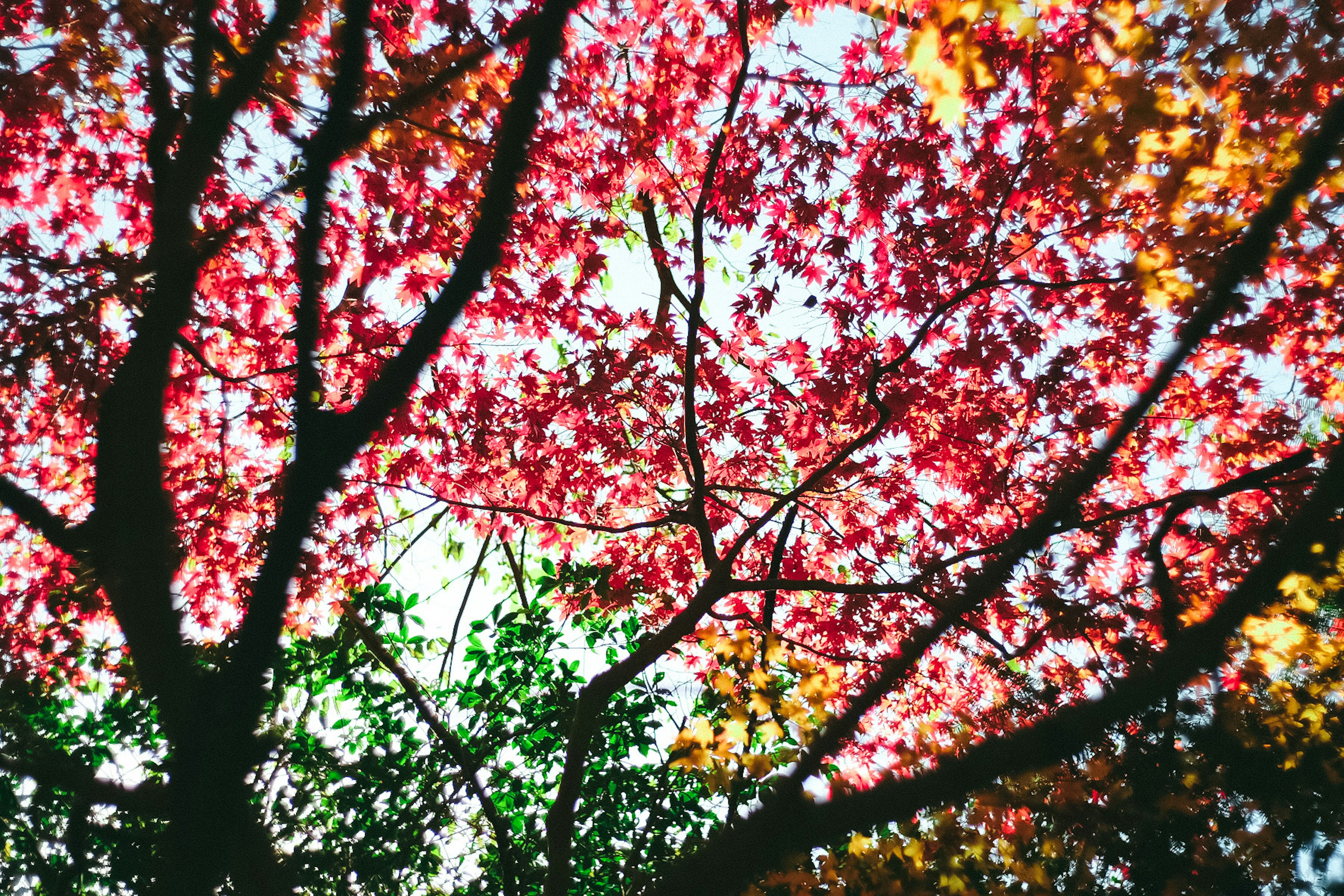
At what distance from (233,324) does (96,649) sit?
2.74 metres

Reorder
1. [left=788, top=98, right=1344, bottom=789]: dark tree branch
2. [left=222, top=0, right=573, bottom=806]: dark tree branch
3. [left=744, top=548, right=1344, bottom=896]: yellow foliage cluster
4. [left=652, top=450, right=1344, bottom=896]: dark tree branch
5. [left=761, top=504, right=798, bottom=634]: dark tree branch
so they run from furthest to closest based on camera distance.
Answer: [left=761, top=504, right=798, bottom=634]: dark tree branch
[left=744, top=548, right=1344, bottom=896]: yellow foliage cluster
[left=222, top=0, right=573, bottom=806]: dark tree branch
[left=788, top=98, right=1344, bottom=789]: dark tree branch
[left=652, top=450, right=1344, bottom=896]: dark tree branch

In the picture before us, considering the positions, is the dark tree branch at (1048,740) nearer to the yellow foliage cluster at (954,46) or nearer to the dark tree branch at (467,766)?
the yellow foliage cluster at (954,46)

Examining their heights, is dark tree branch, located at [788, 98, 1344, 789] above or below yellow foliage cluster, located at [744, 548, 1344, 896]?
above

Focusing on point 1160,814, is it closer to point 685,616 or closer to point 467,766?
point 685,616

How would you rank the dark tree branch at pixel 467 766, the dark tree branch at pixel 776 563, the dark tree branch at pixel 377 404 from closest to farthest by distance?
the dark tree branch at pixel 377 404
the dark tree branch at pixel 467 766
the dark tree branch at pixel 776 563


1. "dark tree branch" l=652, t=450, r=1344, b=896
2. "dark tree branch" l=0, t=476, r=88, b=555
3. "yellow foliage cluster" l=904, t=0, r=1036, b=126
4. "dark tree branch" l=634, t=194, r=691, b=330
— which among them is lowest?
"dark tree branch" l=652, t=450, r=1344, b=896

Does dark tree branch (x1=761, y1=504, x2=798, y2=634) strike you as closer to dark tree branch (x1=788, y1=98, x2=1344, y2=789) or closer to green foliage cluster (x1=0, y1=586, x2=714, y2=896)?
green foliage cluster (x1=0, y1=586, x2=714, y2=896)

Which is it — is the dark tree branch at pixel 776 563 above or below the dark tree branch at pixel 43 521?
below

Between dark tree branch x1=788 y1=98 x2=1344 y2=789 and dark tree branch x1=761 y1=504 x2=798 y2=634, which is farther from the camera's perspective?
dark tree branch x1=761 y1=504 x2=798 y2=634

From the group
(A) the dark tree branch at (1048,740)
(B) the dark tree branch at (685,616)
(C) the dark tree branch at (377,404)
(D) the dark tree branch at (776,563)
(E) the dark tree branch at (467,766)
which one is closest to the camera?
(A) the dark tree branch at (1048,740)

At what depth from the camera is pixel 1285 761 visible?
2.99 metres

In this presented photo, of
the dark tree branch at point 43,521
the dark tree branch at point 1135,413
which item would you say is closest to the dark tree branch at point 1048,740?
the dark tree branch at point 1135,413

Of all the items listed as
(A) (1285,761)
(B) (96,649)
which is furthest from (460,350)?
(A) (1285,761)

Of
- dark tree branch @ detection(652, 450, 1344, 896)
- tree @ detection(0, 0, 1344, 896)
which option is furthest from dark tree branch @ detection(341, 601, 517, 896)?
dark tree branch @ detection(652, 450, 1344, 896)
